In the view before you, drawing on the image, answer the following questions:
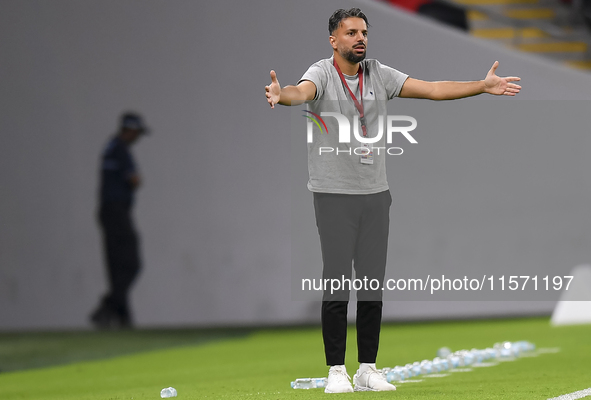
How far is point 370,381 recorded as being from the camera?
320 centimetres

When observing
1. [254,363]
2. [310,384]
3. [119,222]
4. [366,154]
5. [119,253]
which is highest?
[366,154]

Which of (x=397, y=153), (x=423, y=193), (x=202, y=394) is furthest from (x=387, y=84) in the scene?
(x=423, y=193)

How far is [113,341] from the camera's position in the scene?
724 centimetres

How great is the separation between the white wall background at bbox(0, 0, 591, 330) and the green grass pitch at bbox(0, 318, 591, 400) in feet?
1.17

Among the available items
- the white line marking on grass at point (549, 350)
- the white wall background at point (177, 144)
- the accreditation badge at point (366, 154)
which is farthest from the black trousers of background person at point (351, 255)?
the white wall background at point (177, 144)

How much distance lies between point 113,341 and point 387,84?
185 inches

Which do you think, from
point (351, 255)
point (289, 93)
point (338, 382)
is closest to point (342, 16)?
point (289, 93)

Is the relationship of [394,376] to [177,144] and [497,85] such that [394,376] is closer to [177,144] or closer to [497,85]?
Answer: [497,85]

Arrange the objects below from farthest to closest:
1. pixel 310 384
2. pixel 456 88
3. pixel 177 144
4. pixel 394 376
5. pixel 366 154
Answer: pixel 177 144, pixel 394 376, pixel 310 384, pixel 456 88, pixel 366 154

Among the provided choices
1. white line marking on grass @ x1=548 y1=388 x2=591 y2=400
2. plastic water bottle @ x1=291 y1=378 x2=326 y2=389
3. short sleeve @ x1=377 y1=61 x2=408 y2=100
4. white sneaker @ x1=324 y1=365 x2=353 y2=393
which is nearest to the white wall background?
plastic water bottle @ x1=291 y1=378 x2=326 y2=389

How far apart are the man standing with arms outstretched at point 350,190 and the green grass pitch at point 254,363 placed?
217 mm

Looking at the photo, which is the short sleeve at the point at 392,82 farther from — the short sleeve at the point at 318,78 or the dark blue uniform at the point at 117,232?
the dark blue uniform at the point at 117,232

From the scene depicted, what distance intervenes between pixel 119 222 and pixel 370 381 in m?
4.87

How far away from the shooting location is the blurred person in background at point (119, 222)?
759cm
